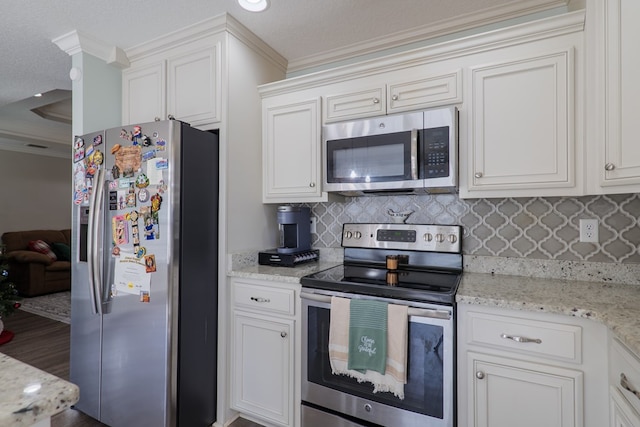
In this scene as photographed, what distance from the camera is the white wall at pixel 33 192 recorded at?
17.5 feet

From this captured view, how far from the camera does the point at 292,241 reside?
2.32 meters

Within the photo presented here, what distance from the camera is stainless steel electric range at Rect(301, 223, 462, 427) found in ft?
4.75

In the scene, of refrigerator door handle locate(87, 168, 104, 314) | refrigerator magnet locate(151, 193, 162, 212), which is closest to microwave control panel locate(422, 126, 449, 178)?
refrigerator magnet locate(151, 193, 162, 212)

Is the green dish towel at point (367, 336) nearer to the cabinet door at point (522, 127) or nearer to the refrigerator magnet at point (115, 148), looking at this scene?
the cabinet door at point (522, 127)

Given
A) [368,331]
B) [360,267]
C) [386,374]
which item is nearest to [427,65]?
[360,267]

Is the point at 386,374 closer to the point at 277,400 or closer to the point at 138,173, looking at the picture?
the point at 277,400

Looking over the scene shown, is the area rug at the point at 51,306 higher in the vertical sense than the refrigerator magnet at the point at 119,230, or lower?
lower

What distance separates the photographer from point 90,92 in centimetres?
228

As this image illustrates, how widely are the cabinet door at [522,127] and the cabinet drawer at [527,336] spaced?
0.65 meters

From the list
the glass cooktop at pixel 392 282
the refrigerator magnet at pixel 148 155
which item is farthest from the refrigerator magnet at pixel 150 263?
the glass cooktop at pixel 392 282

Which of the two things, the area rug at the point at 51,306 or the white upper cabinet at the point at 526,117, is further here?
the area rug at the point at 51,306

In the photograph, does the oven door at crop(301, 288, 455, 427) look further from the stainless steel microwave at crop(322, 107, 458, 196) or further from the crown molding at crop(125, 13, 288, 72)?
the crown molding at crop(125, 13, 288, 72)

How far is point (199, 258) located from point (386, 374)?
46.2 inches

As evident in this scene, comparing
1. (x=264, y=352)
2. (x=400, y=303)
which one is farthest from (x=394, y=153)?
(x=264, y=352)
